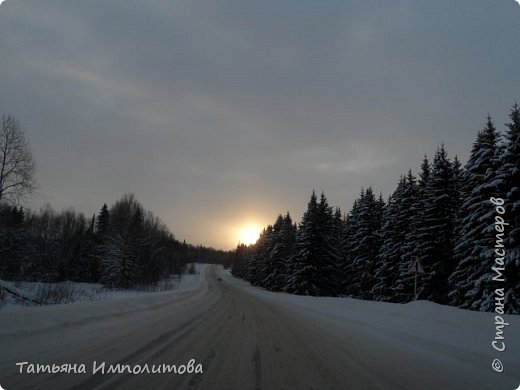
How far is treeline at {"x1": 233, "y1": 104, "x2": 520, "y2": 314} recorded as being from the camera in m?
18.8

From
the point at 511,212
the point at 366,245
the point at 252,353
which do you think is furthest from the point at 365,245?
the point at 252,353

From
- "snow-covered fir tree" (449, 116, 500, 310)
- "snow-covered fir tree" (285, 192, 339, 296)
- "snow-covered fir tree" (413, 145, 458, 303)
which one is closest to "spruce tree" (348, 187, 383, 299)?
"snow-covered fir tree" (285, 192, 339, 296)

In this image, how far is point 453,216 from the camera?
1163 inches

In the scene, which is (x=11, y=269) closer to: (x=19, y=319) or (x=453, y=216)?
(x=19, y=319)

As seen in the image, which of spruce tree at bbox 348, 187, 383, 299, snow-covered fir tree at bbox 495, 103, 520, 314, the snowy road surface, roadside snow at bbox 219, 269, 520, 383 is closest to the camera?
the snowy road surface

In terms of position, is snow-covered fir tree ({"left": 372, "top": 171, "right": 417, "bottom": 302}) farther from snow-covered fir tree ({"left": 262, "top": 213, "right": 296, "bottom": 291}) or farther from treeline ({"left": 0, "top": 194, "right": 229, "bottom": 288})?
treeline ({"left": 0, "top": 194, "right": 229, "bottom": 288})

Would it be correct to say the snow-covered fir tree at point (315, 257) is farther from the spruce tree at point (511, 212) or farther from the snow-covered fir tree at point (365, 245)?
the spruce tree at point (511, 212)

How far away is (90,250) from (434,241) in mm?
64149

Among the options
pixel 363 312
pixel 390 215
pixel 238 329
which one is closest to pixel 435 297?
pixel 390 215

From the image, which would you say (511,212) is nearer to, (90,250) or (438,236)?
(438,236)

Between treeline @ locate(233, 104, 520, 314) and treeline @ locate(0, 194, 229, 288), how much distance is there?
21893mm

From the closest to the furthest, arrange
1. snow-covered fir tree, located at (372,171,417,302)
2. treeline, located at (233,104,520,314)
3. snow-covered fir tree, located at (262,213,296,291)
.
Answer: treeline, located at (233,104,520,314)
snow-covered fir tree, located at (372,171,417,302)
snow-covered fir tree, located at (262,213,296,291)

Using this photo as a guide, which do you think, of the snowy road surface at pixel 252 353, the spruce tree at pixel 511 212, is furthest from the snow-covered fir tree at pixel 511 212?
the snowy road surface at pixel 252 353

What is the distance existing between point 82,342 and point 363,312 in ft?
46.8
